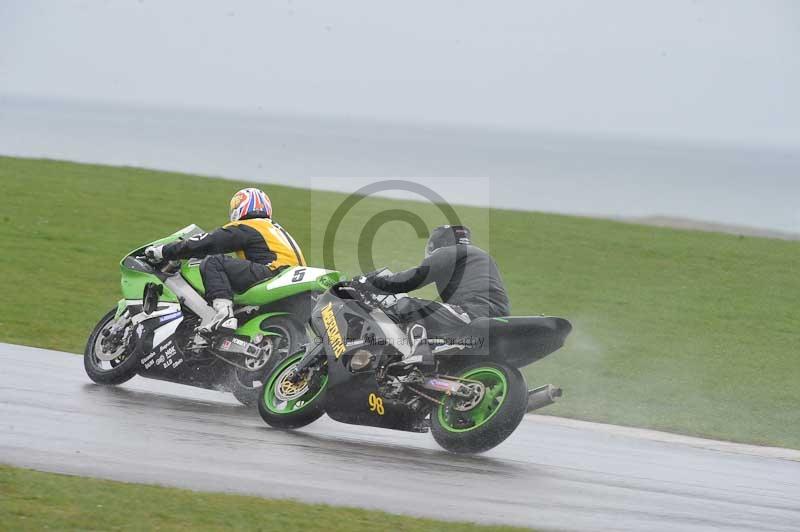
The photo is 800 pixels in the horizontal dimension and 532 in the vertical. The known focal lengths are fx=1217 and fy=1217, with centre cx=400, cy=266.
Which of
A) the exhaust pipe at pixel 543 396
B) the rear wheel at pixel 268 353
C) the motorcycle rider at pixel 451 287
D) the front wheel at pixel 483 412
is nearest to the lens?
the front wheel at pixel 483 412

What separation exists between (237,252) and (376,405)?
2.64 meters

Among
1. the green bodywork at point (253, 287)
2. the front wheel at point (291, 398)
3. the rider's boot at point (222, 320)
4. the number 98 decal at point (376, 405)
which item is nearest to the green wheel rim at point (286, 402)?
the front wheel at point (291, 398)

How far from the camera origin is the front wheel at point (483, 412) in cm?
870

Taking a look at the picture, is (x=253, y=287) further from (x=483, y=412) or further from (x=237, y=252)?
(x=483, y=412)

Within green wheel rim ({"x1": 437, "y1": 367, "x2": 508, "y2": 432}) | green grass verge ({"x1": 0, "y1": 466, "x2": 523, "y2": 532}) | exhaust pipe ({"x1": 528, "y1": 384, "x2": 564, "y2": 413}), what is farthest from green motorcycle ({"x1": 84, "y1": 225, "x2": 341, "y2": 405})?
green grass verge ({"x1": 0, "y1": 466, "x2": 523, "y2": 532})

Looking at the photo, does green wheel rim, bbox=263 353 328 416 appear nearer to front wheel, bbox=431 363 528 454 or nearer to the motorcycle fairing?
front wheel, bbox=431 363 528 454

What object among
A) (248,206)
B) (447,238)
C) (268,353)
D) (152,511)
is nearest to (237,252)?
(248,206)

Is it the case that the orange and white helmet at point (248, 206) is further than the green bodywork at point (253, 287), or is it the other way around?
Result: the orange and white helmet at point (248, 206)

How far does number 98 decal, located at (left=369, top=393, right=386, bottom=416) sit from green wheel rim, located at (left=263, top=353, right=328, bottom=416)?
406mm

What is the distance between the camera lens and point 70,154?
41781 millimetres

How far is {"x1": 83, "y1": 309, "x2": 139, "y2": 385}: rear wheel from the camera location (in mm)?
10906

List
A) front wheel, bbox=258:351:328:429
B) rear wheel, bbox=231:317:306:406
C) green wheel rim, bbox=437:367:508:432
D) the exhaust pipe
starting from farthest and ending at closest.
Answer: rear wheel, bbox=231:317:306:406 → front wheel, bbox=258:351:328:429 → the exhaust pipe → green wheel rim, bbox=437:367:508:432

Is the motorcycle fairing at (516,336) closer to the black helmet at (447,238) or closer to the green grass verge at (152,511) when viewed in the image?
the black helmet at (447,238)

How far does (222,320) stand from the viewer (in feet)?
35.4
